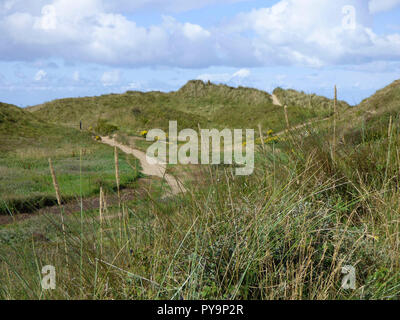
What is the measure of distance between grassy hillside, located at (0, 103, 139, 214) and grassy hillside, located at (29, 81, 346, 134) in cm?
664

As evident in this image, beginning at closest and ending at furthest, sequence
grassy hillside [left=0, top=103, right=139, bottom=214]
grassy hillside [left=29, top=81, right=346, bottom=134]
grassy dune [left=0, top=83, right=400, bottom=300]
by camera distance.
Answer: grassy dune [left=0, top=83, right=400, bottom=300] → grassy hillside [left=0, top=103, right=139, bottom=214] → grassy hillside [left=29, top=81, right=346, bottom=134]

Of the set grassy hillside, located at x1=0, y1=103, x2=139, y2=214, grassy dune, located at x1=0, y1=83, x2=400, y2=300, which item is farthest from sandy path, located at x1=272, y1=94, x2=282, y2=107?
grassy dune, located at x1=0, y1=83, x2=400, y2=300

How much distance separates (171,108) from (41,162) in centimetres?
2046

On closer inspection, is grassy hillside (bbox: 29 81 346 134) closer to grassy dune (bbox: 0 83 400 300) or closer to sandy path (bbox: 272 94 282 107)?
sandy path (bbox: 272 94 282 107)

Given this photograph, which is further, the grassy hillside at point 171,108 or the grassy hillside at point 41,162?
the grassy hillside at point 171,108

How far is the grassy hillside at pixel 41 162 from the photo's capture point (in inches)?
453

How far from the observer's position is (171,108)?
122 feet

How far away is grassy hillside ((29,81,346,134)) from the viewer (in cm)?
3209

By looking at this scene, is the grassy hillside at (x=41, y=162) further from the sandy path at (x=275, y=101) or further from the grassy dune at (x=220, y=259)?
the sandy path at (x=275, y=101)

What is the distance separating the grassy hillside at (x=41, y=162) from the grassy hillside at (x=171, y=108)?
6638 mm

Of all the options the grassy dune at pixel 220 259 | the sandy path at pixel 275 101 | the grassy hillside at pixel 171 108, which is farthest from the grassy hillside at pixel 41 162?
the sandy path at pixel 275 101
